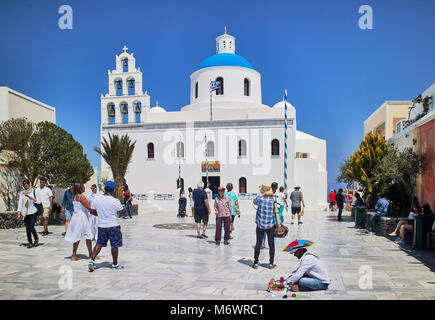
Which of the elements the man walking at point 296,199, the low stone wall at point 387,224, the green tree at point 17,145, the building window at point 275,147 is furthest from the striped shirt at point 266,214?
the building window at point 275,147

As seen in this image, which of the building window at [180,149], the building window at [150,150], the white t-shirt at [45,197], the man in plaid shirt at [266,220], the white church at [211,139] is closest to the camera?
the man in plaid shirt at [266,220]

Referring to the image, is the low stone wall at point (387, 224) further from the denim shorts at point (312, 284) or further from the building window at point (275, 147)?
the building window at point (275, 147)

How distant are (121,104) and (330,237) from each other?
23125mm

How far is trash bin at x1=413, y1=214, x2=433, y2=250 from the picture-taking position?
345 inches

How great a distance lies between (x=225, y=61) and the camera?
34219 mm

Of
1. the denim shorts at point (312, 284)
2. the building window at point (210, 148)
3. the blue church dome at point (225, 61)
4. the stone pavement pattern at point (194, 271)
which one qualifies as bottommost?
the stone pavement pattern at point (194, 271)

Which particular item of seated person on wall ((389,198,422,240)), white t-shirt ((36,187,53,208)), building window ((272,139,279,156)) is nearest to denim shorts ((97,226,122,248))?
white t-shirt ((36,187,53,208))

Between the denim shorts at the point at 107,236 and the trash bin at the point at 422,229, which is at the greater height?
the denim shorts at the point at 107,236

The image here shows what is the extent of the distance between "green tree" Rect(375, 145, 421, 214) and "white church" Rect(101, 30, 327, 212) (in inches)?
600

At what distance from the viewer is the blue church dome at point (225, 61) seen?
34156 millimetres

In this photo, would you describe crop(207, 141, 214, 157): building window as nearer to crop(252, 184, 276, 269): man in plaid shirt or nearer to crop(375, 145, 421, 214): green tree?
crop(375, 145, 421, 214): green tree

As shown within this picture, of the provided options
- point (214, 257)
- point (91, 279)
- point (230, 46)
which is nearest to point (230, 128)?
→ point (230, 46)

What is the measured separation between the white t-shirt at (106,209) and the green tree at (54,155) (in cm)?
940

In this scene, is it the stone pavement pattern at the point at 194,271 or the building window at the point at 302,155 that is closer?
the stone pavement pattern at the point at 194,271
